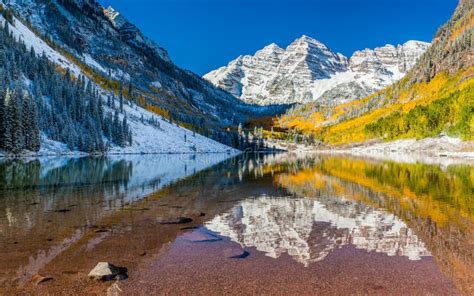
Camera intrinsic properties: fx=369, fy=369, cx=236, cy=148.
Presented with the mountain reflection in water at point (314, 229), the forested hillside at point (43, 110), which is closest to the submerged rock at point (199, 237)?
the mountain reflection in water at point (314, 229)

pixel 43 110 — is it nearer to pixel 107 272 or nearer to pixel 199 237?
pixel 199 237

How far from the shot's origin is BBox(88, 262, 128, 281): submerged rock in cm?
1159

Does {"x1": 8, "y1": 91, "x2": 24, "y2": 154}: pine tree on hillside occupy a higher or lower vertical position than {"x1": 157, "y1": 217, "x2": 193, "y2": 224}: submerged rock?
higher

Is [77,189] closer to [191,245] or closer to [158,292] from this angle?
[191,245]

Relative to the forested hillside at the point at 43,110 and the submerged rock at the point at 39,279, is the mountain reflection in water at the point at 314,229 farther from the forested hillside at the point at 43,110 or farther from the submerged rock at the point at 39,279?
the forested hillside at the point at 43,110

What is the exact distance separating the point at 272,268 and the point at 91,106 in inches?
6076

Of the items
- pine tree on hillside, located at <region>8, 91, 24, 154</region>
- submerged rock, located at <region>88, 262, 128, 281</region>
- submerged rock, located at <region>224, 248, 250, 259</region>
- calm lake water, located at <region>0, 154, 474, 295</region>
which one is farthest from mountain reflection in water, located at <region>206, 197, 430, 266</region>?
pine tree on hillside, located at <region>8, 91, 24, 154</region>

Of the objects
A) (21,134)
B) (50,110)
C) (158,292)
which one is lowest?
(158,292)

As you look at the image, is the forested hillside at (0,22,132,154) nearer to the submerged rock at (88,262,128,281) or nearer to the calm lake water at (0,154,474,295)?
the calm lake water at (0,154,474,295)

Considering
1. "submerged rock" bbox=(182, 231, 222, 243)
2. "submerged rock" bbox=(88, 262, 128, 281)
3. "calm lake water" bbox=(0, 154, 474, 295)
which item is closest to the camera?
"calm lake water" bbox=(0, 154, 474, 295)

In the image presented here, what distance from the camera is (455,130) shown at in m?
127

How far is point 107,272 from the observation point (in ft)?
38.8

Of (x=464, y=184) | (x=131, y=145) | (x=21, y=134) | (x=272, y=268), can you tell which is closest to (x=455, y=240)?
(x=272, y=268)

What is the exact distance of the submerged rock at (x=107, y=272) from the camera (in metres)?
11.6
